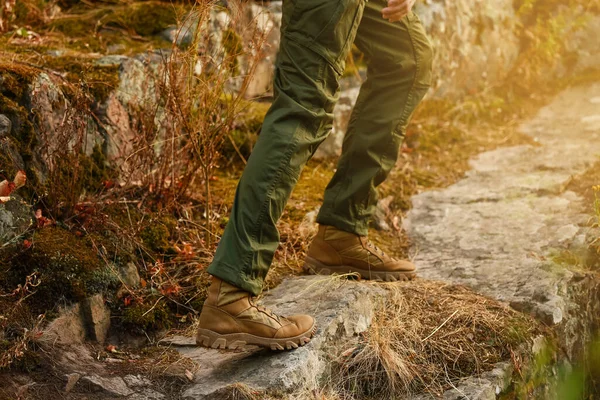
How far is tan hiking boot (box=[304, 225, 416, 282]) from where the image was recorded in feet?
10.6

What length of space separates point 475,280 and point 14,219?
2044 millimetres

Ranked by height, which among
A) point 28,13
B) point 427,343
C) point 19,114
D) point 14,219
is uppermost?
point 28,13

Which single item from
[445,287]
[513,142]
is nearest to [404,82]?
[445,287]

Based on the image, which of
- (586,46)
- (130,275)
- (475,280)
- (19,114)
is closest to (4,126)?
(19,114)

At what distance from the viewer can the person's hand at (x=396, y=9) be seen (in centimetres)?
279

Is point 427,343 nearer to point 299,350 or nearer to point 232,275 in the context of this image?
point 299,350

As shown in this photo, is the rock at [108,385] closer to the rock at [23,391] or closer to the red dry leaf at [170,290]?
the rock at [23,391]

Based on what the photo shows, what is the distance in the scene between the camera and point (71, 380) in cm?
246

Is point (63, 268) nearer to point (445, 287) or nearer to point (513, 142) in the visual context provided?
point (445, 287)

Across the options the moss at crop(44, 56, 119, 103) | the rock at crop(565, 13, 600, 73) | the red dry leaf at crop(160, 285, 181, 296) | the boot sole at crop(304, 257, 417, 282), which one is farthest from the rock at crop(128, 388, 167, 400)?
the rock at crop(565, 13, 600, 73)

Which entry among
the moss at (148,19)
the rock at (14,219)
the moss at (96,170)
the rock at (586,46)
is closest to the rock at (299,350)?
the rock at (14,219)

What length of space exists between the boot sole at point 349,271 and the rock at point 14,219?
3.94ft

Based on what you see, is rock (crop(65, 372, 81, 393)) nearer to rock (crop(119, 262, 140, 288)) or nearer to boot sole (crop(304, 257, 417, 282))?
rock (crop(119, 262, 140, 288))

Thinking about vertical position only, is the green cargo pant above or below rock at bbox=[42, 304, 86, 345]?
above
